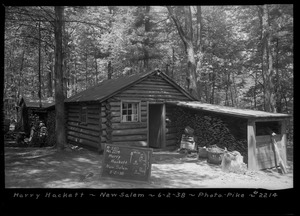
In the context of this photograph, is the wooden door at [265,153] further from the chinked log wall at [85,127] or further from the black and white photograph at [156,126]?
the chinked log wall at [85,127]

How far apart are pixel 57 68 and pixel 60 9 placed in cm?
296

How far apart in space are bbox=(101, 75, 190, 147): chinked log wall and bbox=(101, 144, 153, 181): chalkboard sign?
466 cm

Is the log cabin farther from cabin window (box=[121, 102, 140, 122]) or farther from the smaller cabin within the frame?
the smaller cabin

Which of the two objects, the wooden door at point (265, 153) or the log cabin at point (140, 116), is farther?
the log cabin at point (140, 116)

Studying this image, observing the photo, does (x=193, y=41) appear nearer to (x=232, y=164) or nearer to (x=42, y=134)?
(x=42, y=134)

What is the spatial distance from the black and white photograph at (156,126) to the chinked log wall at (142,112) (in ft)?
0.18

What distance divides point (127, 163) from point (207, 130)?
609 centimetres

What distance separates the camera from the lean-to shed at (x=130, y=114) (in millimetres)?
12586

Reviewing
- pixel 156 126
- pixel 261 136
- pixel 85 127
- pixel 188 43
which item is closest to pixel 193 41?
pixel 188 43

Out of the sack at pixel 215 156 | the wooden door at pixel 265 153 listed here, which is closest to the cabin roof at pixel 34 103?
the sack at pixel 215 156

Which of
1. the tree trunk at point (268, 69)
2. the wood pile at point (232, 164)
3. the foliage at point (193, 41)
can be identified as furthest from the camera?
the foliage at point (193, 41)
